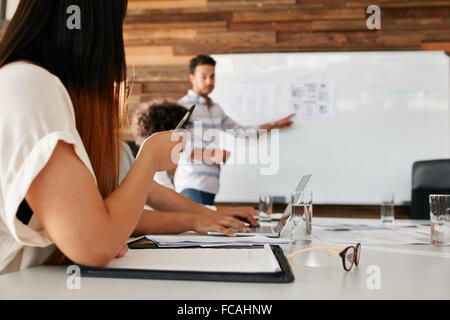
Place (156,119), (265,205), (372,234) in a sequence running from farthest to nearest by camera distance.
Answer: (156,119) < (265,205) < (372,234)

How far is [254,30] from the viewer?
3.27 meters

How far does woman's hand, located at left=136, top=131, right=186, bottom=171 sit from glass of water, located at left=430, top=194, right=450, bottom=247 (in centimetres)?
66

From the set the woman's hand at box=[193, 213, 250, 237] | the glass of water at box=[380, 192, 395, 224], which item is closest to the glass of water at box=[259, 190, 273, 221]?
the glass of water at box=[380, 192, 395, 224]

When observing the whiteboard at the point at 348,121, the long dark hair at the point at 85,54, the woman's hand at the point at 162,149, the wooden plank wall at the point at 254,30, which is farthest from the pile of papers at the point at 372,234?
the wooden plank wall at the point at 254,30

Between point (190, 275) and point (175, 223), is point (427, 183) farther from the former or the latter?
point (190, 275)

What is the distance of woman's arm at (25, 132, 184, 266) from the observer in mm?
605

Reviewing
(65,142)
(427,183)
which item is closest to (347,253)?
(65,142)

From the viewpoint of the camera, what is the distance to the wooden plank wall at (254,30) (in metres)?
3.14

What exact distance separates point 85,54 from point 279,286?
49 centimetres

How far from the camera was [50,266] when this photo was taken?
73 cm

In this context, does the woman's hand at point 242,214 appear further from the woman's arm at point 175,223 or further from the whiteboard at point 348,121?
the whiteboard at point 348,121

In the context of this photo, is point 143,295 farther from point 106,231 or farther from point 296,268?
point 296,268

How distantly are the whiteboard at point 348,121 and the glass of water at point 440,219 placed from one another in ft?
6.74

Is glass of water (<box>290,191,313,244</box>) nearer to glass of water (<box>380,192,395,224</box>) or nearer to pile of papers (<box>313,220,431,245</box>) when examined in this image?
pile of papers (<box>313,220,431,245</box>)
